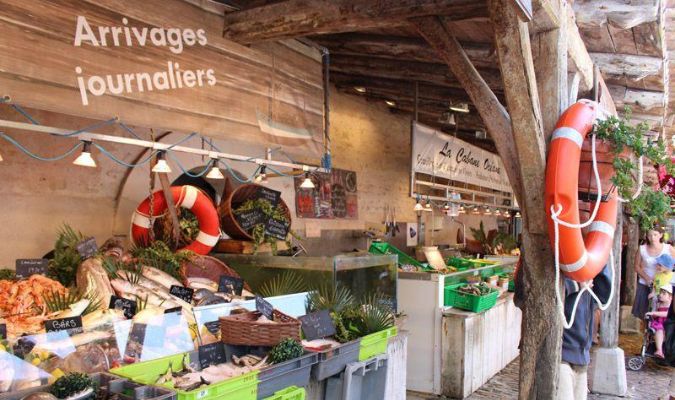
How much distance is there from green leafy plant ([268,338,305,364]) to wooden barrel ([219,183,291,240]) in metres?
2.78

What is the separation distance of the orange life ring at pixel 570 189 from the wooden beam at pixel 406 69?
2.63 m

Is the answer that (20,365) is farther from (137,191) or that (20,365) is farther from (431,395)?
(431,395)

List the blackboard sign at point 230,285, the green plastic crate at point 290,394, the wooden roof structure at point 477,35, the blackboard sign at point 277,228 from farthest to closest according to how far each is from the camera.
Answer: the blackboard sign at point 277,228 → the blackboard sign at point 230,285 → the wooden roof structure at point 477,35 → the green plastic crate at point 290,394

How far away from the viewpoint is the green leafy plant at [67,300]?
3125mm

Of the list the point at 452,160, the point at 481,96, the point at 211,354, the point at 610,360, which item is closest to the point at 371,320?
the point at 211,354

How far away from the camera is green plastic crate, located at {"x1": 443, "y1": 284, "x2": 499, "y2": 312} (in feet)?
19.9

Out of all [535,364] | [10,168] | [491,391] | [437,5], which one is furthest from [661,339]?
[10,168]

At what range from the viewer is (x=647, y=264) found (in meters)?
7.62

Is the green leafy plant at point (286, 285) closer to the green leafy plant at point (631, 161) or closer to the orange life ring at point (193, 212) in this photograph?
A: the orange life ring at point (193, 212)

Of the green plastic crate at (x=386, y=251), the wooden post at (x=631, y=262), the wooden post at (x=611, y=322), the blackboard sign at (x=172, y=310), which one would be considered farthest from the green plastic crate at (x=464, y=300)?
the wooden post at (x=631, y=262)

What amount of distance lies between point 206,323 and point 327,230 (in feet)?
19.5

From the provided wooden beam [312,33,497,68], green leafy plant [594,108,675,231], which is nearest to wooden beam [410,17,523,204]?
green leafy plant [594,108,675,231]

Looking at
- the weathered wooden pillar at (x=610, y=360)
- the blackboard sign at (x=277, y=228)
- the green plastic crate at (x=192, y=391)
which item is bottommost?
the weathered wooden pillar at (x=610, y=360)

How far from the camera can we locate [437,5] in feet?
12.5
